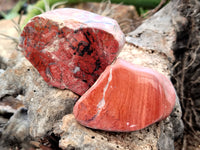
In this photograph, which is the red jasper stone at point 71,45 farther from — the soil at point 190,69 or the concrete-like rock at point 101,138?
the soil at point 190,69

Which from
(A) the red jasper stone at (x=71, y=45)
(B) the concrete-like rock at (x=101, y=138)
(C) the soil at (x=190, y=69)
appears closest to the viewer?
(B) the concrete-like rock at (x=101, y=138)

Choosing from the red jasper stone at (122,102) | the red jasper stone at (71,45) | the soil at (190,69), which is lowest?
the soil at (190,69)

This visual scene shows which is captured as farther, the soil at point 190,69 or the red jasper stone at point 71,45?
the soil at point 190,69

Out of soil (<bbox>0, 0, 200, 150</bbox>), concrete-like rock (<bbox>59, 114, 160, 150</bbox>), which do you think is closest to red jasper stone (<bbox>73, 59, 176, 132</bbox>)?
concrete-like rock (<bbox>59, 114, 160, 150</bbox>)

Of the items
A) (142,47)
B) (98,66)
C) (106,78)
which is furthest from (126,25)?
(106,78)

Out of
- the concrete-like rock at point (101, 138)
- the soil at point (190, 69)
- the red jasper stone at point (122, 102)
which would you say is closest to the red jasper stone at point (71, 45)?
the red jasper stone at point (122, 102)

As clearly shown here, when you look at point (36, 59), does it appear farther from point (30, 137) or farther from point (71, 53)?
point (30, 137)
